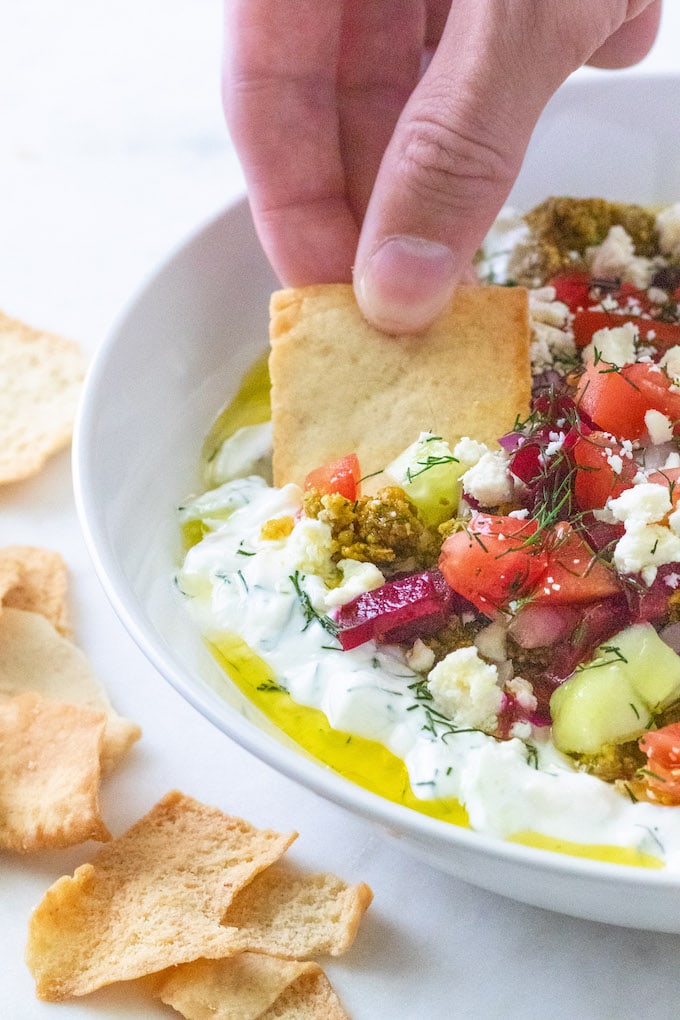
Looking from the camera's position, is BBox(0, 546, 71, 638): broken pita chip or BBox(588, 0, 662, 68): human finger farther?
BBox(588, 0, 662, 68): human finger

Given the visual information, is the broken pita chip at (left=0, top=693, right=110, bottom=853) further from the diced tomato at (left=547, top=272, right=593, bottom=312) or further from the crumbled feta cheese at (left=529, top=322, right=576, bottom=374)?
the diced tomato at (left=547, top=272, right=593, bottom=312)

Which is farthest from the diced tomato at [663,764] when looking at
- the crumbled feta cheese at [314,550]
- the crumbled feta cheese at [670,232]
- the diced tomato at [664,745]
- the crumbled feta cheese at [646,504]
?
the crumbled feta cheese at [670,232]

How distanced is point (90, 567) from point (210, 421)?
1.81 ft

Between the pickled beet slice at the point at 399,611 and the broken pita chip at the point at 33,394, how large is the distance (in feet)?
4.80

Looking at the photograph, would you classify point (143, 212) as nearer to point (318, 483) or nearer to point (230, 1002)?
point (318, 483)

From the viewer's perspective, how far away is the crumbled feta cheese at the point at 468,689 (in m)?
2.38

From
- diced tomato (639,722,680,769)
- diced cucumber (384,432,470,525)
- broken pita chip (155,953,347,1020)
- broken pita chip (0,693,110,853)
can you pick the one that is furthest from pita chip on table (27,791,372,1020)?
diced cucumber (384,432,470,525)

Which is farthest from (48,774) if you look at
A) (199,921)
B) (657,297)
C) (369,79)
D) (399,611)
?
(369,79)

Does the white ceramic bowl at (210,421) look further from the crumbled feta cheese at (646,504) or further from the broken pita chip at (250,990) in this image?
the crumbled feta cheese at (646,504)

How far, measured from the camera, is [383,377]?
312 cm

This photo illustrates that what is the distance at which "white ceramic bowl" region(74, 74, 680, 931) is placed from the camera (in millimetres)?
2174

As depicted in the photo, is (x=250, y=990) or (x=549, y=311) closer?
(x=250, y=990)

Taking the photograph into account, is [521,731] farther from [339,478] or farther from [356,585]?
[339,478]

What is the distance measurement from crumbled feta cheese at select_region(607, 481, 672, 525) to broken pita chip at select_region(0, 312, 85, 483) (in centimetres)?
186
